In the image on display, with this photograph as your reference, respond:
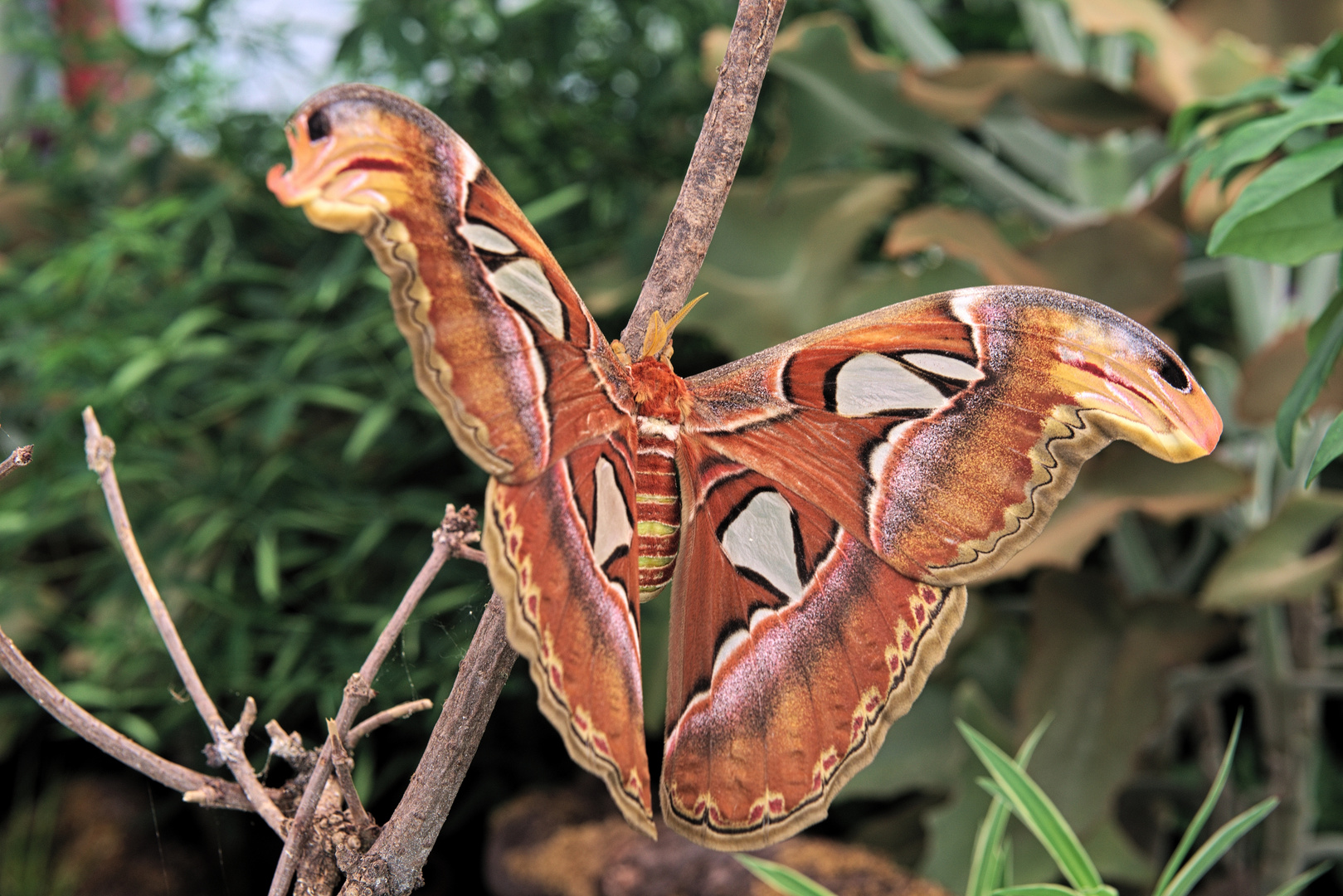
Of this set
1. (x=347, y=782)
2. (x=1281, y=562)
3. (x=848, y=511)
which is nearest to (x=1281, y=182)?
(x=848, y=511)

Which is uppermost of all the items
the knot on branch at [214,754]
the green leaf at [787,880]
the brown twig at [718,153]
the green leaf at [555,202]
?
the brown twig at [718,153]

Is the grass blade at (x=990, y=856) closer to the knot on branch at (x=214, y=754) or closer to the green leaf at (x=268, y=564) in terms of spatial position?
the knot on branch at (x=214, y=754)

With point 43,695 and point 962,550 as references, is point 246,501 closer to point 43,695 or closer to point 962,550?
point 43,695

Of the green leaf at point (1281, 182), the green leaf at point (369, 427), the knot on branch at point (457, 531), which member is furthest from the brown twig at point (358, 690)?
the green leaf at point (369, 427)

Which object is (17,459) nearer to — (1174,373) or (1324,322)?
(1174,373)

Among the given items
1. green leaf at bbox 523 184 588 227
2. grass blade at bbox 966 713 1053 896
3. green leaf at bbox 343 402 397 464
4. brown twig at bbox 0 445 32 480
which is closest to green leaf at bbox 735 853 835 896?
grass blade at bbox 966 713 1053 896

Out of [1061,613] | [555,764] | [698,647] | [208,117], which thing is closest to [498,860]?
[555,764]
